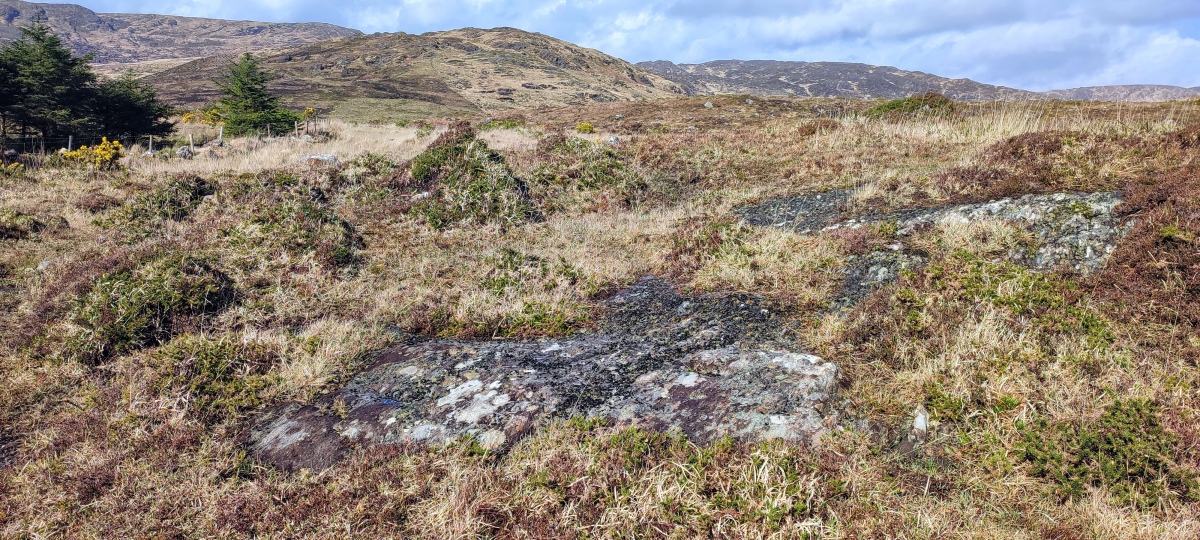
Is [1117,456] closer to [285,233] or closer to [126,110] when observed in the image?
[285,233]

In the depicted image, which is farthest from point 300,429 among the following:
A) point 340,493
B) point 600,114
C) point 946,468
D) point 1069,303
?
point 600,114

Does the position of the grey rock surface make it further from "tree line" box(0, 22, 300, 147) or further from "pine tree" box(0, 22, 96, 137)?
"pine tree" box(0, 22, 96, 137)

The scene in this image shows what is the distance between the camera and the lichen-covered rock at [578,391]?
4.37m

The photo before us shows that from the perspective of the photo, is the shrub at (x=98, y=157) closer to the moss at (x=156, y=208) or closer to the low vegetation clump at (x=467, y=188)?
the moss at (x=156, y=208)

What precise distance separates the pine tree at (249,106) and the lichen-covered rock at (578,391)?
2939cm

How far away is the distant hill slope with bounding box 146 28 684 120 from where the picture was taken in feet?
300

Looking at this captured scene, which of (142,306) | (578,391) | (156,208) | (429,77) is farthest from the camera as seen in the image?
(429,77)

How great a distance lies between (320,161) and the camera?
51.0 feet

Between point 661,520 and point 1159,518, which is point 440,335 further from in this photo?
point 1159,518

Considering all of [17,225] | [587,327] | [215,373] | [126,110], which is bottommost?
[215,373]

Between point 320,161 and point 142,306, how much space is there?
33.4ft

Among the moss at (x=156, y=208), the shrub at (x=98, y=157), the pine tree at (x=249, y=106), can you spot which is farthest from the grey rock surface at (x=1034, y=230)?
the pine tree at (x=249, y=106)

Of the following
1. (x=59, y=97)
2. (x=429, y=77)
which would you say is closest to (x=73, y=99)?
(x=59, y=97)

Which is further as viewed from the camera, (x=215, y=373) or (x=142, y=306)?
(x=142, y=306)
